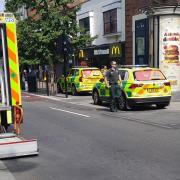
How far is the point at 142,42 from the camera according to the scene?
24.8 meters

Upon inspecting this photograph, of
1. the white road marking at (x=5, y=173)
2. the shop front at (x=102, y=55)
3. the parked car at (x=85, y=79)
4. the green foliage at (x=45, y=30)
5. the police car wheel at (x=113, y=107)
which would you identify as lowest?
the police car wheel at (x=113, y=107)

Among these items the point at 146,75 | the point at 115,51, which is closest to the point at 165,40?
the point at 115,51

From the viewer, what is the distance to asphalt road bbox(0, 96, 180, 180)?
247 inches

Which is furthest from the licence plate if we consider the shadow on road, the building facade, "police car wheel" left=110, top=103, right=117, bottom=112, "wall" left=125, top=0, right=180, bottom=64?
the building facade

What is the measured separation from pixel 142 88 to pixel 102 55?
17092 mm

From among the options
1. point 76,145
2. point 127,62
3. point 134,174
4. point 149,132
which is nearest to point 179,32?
point 127,62

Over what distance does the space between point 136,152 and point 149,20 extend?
16314mm

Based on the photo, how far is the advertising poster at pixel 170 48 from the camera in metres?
22.2

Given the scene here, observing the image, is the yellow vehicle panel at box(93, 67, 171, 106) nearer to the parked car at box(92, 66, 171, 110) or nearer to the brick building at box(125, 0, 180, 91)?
the parked car at box(92, 66, 171, 110)

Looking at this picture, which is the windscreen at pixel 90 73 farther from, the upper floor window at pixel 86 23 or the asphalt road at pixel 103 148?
the upper floor window at pixel 86 23

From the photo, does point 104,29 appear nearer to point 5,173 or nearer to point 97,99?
point 97,99

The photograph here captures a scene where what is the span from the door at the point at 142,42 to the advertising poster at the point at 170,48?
1747 millimetres

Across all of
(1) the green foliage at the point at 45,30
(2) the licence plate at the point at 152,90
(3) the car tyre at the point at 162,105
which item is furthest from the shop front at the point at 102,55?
(2) the licence plate at the point at 152,90

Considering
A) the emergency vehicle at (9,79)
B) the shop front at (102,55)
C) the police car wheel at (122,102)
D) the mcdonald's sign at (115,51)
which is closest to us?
the emergency vehicle at (9,79)
